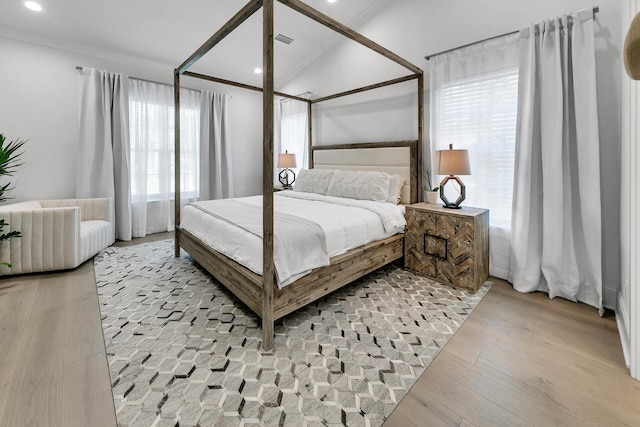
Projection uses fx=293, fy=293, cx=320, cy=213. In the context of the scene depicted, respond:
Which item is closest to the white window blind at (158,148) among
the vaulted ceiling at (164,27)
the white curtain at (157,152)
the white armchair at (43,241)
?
the white curtain at (157,152)

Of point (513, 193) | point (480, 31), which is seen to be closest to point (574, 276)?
point (513, 193)

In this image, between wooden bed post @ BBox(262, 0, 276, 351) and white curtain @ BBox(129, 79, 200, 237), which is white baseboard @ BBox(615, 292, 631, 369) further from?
white curtain @ BBox(129, 79, 200, 237)

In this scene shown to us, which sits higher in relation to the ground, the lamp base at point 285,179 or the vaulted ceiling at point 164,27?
the vaulted ceiling at point 164,27

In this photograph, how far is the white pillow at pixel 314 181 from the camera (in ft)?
13.1

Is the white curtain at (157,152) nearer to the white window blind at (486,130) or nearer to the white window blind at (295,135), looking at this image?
the white window blind at (295,135)

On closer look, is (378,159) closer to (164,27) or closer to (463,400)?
(463,400)

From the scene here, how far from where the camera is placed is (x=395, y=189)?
3.46 metres

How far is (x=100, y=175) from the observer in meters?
4.17

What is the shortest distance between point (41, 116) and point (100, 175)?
3.09 ft

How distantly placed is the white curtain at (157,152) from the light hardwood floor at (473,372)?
2.45 meters

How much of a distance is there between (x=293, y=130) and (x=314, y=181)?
1.68 metres

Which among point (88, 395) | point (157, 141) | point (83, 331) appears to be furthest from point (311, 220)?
point (157, 141)

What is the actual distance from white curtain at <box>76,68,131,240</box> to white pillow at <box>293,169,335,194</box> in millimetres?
2587

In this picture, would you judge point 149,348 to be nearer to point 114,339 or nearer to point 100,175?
point 114,339
